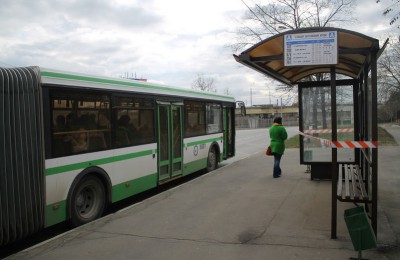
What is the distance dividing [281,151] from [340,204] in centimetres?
340

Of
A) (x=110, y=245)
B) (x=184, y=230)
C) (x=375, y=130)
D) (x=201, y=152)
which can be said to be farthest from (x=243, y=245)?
(x=201, y=152)

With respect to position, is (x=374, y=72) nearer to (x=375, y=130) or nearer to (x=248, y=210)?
(x=375, y=130)

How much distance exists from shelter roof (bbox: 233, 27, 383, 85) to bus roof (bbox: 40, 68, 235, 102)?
2.68 meters

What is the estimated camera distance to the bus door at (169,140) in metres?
9.41

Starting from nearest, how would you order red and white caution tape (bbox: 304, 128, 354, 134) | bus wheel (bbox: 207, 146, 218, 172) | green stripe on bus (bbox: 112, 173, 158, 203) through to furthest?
green stripe on bus (bbox: 112, 173, 158, 203) → red and white caution tape (bbox: 304, 128, 354, 134) → bus wheel (bbox: 207, 146, 218, 172)

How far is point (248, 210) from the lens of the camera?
6.97 m

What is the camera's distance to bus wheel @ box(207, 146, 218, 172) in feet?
42.1

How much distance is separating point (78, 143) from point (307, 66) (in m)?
4.02

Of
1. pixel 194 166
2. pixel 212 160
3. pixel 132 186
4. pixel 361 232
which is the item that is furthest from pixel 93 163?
pixel 212 160

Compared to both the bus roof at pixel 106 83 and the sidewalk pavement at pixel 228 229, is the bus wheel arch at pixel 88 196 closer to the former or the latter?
the sidewalk pavement at pixel 228 229

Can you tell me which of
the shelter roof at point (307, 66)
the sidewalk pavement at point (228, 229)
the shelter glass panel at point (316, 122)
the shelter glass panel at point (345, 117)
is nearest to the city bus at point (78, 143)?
the sidewalk pavement at point (228, 229)

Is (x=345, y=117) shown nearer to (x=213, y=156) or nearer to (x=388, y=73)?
(x=213, y=156)

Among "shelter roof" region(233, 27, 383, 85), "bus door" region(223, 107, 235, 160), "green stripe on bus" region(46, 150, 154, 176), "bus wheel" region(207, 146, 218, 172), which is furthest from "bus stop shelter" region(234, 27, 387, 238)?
"bus door" region(223, 107, 235, 160)

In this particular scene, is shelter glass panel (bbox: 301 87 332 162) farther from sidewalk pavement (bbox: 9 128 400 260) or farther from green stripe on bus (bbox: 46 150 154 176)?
green stripe on bus (bbox: 46 150 154 176)
